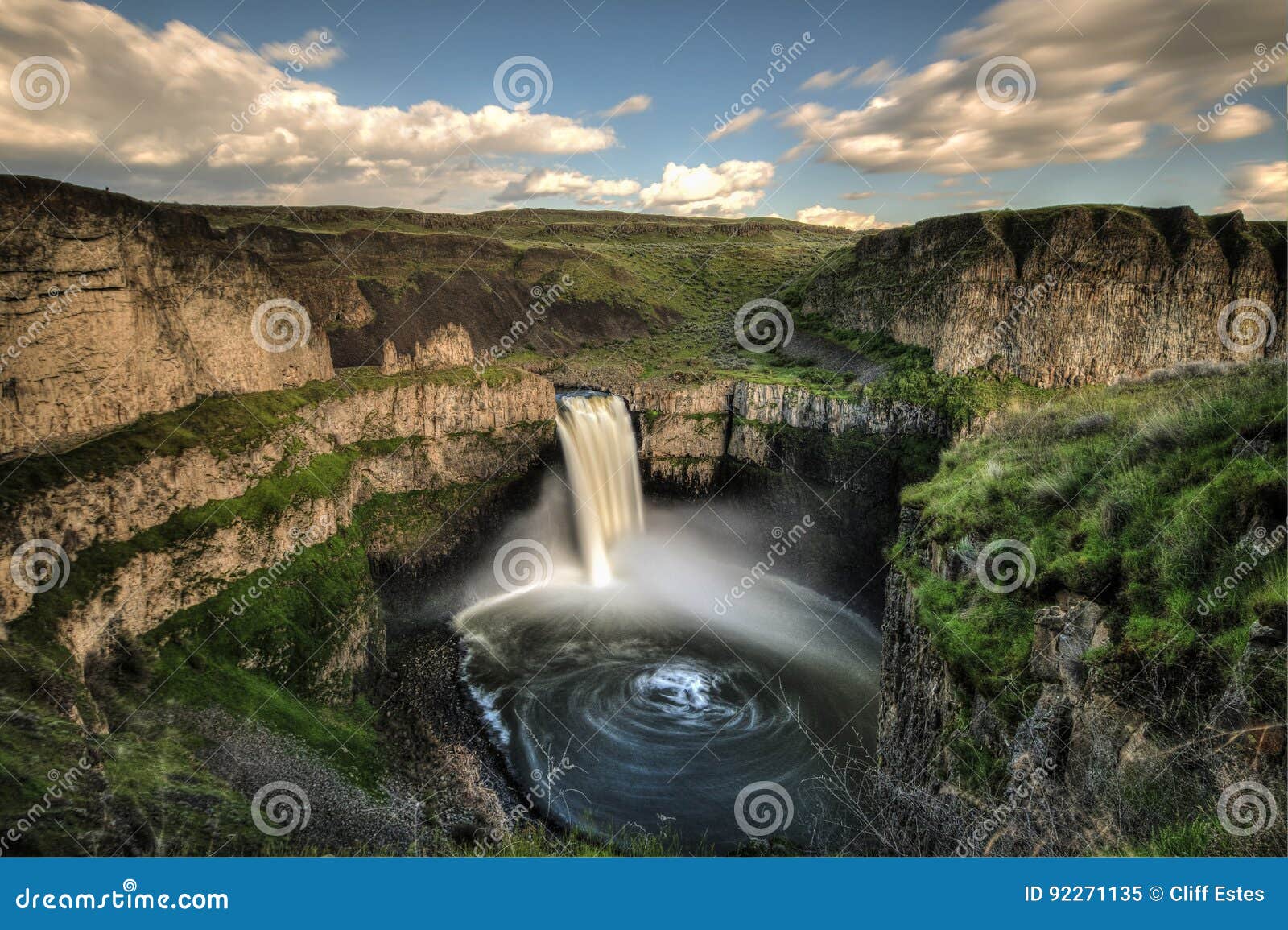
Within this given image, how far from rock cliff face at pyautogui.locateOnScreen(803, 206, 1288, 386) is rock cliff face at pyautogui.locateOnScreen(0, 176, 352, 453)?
37.9 metres

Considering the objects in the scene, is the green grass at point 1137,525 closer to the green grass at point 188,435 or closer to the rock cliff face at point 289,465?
the rock cliff face at point 289,465

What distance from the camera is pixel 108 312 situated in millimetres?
19984

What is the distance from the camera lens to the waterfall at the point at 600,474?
3869cm

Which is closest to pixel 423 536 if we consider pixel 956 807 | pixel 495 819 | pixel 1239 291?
pixel 495 819

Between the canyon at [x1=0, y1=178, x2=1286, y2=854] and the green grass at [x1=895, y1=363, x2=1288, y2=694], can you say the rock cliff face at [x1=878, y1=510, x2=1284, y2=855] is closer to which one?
the canyon at [x1=0, y1=178, x2=1286, y2=854]

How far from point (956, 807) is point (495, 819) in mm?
12336

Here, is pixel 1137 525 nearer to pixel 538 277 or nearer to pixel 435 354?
pixel 435 354

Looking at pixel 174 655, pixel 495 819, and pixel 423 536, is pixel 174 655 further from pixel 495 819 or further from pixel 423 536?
pixel 423 536

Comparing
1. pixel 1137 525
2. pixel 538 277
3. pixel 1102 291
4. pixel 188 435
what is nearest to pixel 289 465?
pixel 188 435

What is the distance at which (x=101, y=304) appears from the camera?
64.8 feet

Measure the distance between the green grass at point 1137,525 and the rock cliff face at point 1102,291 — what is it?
27511mm

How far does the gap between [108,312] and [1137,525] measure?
26.1 meters

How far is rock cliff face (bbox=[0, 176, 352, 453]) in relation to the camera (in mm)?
17750

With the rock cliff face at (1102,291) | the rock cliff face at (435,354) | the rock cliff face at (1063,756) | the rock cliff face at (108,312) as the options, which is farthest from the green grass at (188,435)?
the rock cliff face at (1102,291)
